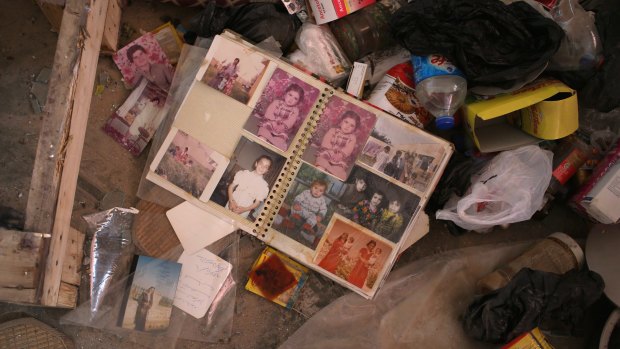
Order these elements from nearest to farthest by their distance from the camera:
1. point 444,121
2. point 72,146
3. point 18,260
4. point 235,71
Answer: point 18,260
point 72,146
point 444,121
point 235,71

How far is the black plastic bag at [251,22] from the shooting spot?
1465mm

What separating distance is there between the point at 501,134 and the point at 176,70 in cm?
95

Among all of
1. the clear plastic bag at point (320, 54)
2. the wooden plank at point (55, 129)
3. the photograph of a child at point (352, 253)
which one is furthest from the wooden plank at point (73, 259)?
the clear plastic bag at point (320, 54)

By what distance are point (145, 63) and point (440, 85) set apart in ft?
2.81

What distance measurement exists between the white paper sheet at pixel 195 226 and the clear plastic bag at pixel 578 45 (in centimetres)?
102

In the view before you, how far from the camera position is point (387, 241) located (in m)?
1.43

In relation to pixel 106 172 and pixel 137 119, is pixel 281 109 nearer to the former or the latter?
pixel 137 119

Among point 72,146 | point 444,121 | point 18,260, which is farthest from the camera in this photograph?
point 444,121

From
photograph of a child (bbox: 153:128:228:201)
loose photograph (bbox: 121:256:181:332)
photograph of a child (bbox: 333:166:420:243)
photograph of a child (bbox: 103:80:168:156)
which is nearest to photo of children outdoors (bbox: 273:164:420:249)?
photograph of a child (bbox: 333:166:420:243)

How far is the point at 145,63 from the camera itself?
1540mm

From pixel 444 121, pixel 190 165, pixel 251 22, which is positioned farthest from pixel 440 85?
pixel 190 165

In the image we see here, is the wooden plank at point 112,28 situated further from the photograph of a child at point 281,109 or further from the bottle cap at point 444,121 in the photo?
the bottle cap at point 444,121

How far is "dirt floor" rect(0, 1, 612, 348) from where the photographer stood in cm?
148

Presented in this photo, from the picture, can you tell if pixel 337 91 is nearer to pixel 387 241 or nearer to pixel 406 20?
pixel 406 20
